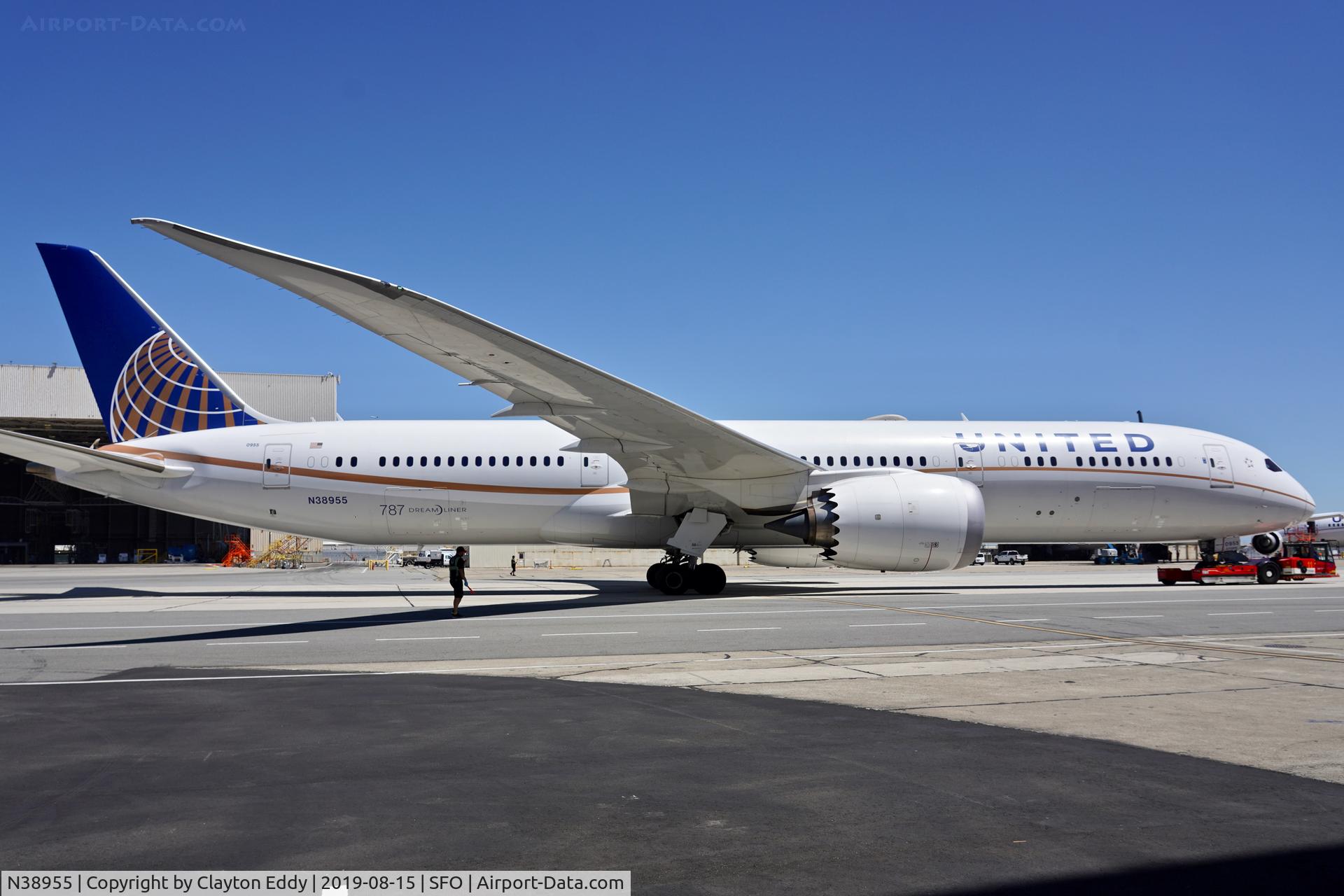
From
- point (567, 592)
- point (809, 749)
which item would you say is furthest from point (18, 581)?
point (809, 749)

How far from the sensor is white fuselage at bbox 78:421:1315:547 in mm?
20234

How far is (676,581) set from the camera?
1895cm

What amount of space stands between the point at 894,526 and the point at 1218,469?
34.4 feet

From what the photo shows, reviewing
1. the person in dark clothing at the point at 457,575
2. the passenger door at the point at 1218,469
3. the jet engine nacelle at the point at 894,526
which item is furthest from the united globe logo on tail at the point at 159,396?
the passenger door at the point at 1218,469

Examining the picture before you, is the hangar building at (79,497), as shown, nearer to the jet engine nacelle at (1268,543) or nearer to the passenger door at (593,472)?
the passenger door at (593,472)

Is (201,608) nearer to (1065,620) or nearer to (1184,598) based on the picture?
(1065,620)

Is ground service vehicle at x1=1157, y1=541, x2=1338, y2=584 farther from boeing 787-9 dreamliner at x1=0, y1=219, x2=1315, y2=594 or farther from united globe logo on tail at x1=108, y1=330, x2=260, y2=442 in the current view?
united globe logo on tail at x1=108, y1=330, x2=260, y2=442

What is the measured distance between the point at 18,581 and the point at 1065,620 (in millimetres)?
30056

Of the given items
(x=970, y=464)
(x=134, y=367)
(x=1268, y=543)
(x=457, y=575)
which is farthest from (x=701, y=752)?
(x=1268, y=543)

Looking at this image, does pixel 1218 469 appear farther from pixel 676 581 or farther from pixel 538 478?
pixel 538 478

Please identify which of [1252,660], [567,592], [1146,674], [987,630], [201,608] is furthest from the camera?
[567,592]

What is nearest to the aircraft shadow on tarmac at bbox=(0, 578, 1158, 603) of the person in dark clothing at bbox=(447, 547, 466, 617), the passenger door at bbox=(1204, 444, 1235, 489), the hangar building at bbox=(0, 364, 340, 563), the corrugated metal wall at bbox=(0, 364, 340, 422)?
the passenger door at bbox=(1204, 444, 1235, 489)

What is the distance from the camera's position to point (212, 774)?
501 centimetres

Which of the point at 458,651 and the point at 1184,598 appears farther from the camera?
the point at 1184,598
